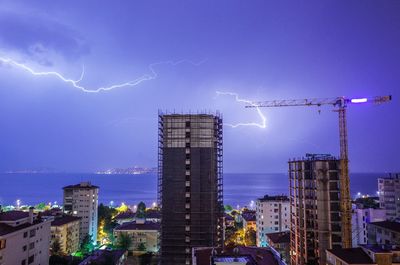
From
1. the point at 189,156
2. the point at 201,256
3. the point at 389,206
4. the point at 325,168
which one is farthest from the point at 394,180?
the point at 201,256

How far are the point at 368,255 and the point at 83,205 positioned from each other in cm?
4389

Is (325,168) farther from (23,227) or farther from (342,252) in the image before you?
(23,227)

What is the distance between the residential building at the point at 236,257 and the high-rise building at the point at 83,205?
1400 inches

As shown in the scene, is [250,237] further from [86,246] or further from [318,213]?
[86,246]

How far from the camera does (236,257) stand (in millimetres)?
18000

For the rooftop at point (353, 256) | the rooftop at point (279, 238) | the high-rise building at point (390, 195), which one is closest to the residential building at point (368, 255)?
the rooftop at point (353, 256)

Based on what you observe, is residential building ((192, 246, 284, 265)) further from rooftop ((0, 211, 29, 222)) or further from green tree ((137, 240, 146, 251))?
green tree ((137, 240, 146, 251))

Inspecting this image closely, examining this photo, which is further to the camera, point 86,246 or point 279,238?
point 86,246

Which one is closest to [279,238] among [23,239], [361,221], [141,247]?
[361,221]

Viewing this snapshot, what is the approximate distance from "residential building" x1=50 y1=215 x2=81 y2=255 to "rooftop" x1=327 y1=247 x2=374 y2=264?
109 ft

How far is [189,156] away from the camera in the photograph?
117 ft

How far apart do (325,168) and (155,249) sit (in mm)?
26318

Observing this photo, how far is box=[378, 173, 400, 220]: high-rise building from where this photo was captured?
187 feet

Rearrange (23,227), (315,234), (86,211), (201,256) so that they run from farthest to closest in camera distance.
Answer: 1. (86,211)
2. (315,234)
3. (23,227)
4. (201,256)
